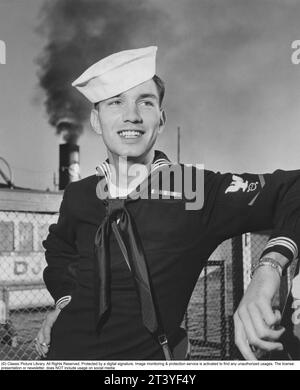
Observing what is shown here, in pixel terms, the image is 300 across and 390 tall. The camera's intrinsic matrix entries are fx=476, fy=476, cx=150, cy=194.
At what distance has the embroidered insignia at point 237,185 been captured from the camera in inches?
45.6

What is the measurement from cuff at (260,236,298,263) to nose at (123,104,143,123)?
1.80 ft

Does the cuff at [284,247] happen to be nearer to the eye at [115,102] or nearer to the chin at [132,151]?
the chin at [132,151]

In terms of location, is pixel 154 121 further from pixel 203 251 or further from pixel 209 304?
pixel 209 304

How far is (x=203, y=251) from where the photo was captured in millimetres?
1228

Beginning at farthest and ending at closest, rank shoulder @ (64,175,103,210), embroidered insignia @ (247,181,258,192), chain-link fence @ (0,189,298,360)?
chain-link fence @ (0,189,298,360) < shoulder @ (64,175,103,210) < embroidered insignia @ (247,181,258,192)

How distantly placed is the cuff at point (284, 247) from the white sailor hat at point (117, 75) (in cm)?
63

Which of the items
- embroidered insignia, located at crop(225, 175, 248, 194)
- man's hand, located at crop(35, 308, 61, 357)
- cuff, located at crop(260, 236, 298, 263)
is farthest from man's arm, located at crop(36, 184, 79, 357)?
cuff, located at crop(260, 236, 298, 263)

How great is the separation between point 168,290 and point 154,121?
0.48m

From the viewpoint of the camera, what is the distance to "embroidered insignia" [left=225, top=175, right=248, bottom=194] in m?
1.16

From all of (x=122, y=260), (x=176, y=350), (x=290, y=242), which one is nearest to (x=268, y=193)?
(x=290, y=242)

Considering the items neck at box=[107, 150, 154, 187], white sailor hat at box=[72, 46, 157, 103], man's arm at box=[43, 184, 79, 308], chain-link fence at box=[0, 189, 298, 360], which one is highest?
white sailor hat at box=[72, 46, 157, 103]

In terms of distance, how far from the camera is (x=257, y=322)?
0.82m

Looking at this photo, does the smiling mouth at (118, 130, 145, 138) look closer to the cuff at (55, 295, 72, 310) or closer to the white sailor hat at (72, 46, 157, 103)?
the white sailor hat at (72, 46, 157, 103)

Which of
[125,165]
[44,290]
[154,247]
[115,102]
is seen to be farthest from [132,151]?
[44,290]
